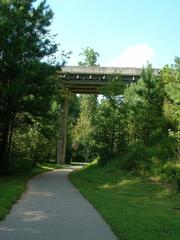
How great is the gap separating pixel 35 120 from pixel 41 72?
487cm

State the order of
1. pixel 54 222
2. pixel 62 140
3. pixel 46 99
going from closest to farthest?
pixel 54 222
pixel 46 99
pixel 62 140

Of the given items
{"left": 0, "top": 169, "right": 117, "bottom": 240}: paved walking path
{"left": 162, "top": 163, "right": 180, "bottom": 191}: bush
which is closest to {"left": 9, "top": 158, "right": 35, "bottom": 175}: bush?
{"left": 162, "top": 163, "right": 180, "bottom": 191}: bush

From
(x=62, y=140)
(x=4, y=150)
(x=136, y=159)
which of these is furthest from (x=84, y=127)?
(x=136, y=159)

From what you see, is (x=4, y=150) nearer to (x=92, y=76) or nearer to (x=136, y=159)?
(x=136, y=159)

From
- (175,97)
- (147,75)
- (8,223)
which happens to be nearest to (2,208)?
(8,223)

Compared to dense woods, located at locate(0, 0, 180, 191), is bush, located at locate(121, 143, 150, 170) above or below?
below

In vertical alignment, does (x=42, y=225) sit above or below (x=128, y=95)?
below

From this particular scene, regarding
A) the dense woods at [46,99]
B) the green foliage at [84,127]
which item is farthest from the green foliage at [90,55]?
the dense woods at [46,99]

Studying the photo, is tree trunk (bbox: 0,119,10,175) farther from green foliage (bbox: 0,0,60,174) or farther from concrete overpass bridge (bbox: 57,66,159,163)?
concrete overpass bridge (bbox: 57,66,159,163)

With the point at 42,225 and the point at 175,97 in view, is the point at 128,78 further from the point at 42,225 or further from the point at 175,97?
the point at 42,225

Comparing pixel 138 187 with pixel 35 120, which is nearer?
pixel 138 187

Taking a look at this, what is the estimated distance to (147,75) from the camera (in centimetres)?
3619

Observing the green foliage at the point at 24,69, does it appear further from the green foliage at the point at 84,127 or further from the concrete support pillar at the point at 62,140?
the green foliage at the point at 84,127

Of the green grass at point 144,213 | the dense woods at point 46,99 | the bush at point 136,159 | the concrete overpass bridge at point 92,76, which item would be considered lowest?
the green grass at point 144,213
